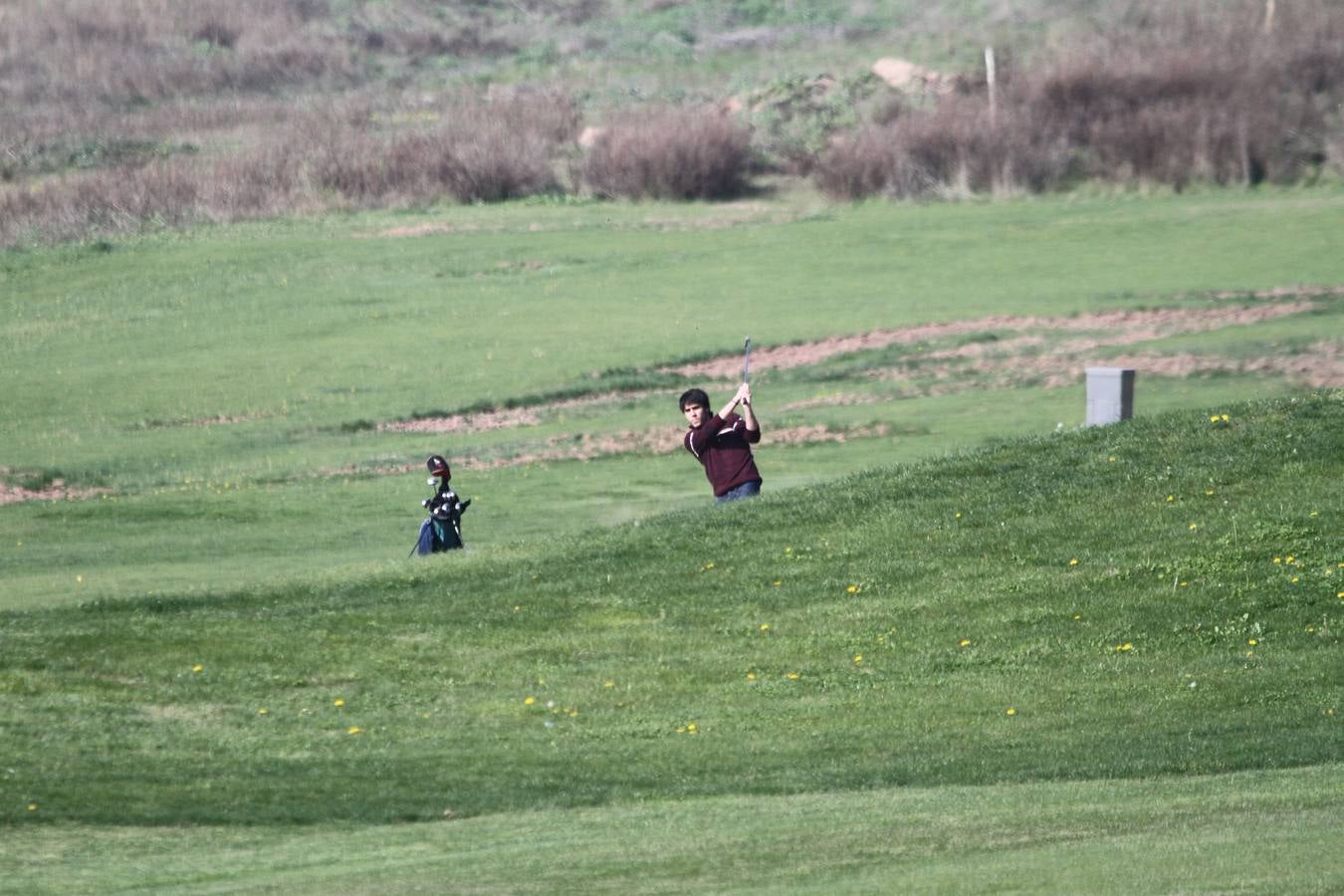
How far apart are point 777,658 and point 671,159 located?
46.8m

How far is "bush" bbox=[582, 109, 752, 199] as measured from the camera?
62.2 m

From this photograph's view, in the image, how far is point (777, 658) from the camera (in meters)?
16.5

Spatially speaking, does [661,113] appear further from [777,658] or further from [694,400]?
[777,658]

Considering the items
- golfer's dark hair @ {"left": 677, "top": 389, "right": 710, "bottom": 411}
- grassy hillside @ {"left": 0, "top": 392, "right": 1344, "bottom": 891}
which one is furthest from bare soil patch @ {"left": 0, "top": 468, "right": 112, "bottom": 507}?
golfer's dark hair @ {"left": 677, "top": 389, "right": 710, "bottom": 411}

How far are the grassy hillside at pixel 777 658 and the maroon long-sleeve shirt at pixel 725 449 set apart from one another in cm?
44

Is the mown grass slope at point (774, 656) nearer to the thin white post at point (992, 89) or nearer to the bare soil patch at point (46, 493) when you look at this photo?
the bare soil patch at point (46, 493)

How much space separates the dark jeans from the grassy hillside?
1.19 ft

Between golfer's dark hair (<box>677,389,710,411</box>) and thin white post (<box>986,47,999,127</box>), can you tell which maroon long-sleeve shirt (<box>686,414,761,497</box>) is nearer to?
golfer's dark hair (<box>677,389,710,411</box>)

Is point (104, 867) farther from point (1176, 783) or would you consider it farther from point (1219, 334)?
point (1219, 334)

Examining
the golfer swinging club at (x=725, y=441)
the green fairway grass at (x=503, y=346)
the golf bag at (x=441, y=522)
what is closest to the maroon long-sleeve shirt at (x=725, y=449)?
the golfer swinging club at (x=725, y=441)

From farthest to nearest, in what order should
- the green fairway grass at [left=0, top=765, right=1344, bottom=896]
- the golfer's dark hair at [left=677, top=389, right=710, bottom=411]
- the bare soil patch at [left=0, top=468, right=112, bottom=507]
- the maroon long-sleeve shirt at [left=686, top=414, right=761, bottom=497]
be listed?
the bare soil patch at [left=0, top=468, right=112, bottom=507]
the maroon long-sleeve shirt at [left=686, top=414, right=761, bottom=497]
the golfer's dark hair at [left=677, top=389, right=710, bottom=411]
the green fairway grass at [left=0, top=765, right=1344, bottom=896]

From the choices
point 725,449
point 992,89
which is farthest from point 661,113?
point 725,449

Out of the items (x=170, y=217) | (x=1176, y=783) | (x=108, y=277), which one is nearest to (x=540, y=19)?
(x=170, y=217)

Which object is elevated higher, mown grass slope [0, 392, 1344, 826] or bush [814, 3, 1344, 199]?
mown grass slope [0, 392, 1344, 826]
